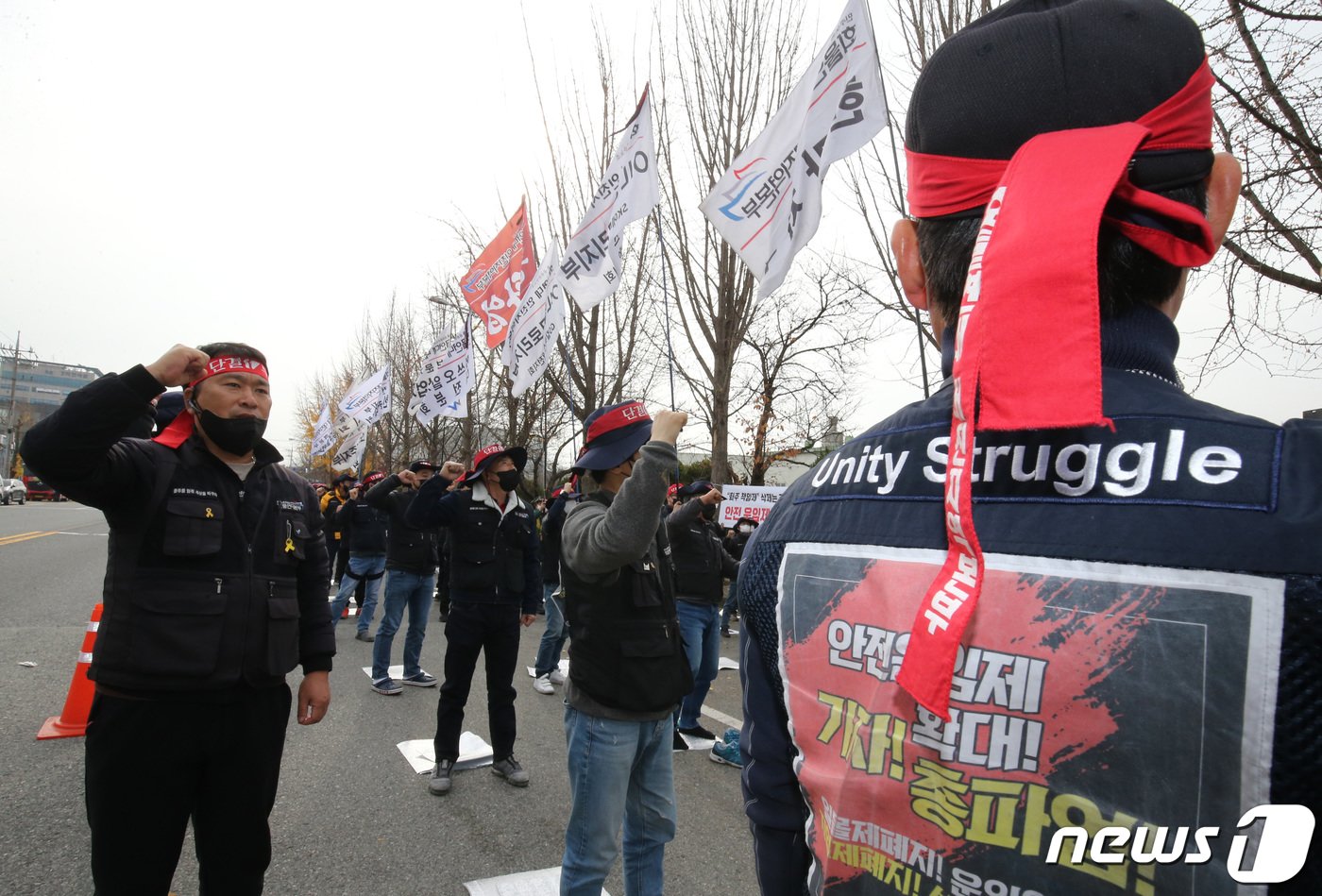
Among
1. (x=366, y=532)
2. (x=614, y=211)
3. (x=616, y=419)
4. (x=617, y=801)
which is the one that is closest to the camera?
(x=617, y=801)

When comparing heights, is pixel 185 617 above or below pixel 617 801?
above

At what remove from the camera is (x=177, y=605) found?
2.48 m

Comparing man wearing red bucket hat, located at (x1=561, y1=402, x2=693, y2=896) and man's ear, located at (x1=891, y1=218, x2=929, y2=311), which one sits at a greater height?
man's ear, located at (x1=891, y1=218, x2=929, y2=311)

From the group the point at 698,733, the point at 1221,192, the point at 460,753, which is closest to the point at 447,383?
the point at 460,753

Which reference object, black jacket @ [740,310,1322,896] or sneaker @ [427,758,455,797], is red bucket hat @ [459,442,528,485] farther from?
black jacket @ [740,310,1322,896]

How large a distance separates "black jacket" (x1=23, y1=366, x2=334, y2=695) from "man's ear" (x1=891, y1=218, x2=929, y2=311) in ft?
7.84

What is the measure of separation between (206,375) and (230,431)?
22 cm

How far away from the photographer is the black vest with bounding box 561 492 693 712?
276 centimetres

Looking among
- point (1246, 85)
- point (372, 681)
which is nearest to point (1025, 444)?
point (1246, 85)

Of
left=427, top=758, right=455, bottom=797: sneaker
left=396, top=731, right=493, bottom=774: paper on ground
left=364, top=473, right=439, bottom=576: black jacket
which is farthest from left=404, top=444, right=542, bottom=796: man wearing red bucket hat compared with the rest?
left=364, top=473, right=439, bottom=576: black jacket

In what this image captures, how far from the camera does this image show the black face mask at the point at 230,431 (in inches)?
107

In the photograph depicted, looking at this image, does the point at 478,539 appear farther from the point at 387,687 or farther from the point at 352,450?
the point at 352,450

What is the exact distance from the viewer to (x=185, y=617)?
8.13 ft

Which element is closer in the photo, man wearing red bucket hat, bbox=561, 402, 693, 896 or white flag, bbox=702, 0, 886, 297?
man wearing red bucket hat, bbox=561, 402, 693, 896
